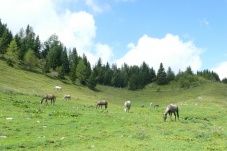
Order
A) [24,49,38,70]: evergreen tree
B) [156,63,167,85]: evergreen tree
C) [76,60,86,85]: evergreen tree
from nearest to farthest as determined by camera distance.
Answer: [24,49,38,70]: evergreen tree, [76,60,86,85]: evergreen tree, [156,63,167,85]: evergreen tree

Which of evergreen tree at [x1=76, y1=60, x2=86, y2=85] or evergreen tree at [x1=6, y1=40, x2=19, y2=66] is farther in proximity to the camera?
evergreen tree at [x1=76, y1=60, x2=86, y2=85]

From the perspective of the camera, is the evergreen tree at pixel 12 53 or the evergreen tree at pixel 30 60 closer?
the evergreen tree at pixel 30 60

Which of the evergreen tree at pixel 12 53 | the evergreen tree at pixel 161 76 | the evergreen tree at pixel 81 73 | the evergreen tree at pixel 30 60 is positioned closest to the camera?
the evergreen tree at pixel 30 60

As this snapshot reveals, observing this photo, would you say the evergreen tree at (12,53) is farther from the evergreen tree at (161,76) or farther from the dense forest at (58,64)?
the evergreen tree at (161,76)

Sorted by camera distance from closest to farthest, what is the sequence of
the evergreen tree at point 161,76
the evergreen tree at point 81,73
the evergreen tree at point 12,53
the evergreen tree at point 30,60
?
the evergreen tree at point 30,60 → the evergreen tree at point 12,53 → the evergreen tree at point 81,73 → the evergreen tree at point 161,76

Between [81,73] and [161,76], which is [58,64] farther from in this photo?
[161,76]

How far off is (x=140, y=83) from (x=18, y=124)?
15863 cm

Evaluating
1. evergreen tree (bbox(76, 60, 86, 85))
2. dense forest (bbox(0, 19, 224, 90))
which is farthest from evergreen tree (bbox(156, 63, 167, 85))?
evergreen tree (bbox(76, 60, 86, 85))

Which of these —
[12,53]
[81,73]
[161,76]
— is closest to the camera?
[12,53]

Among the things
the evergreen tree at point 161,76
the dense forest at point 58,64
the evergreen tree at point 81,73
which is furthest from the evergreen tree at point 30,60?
the evergreen tree at point 161,76

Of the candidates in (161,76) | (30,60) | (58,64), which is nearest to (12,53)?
(30,60)

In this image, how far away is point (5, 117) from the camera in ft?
110

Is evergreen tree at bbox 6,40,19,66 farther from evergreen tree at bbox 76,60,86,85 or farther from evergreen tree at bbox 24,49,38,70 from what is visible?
evergreen tree at bbox 76,60,86,85

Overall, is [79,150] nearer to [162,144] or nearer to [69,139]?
[69,139]
